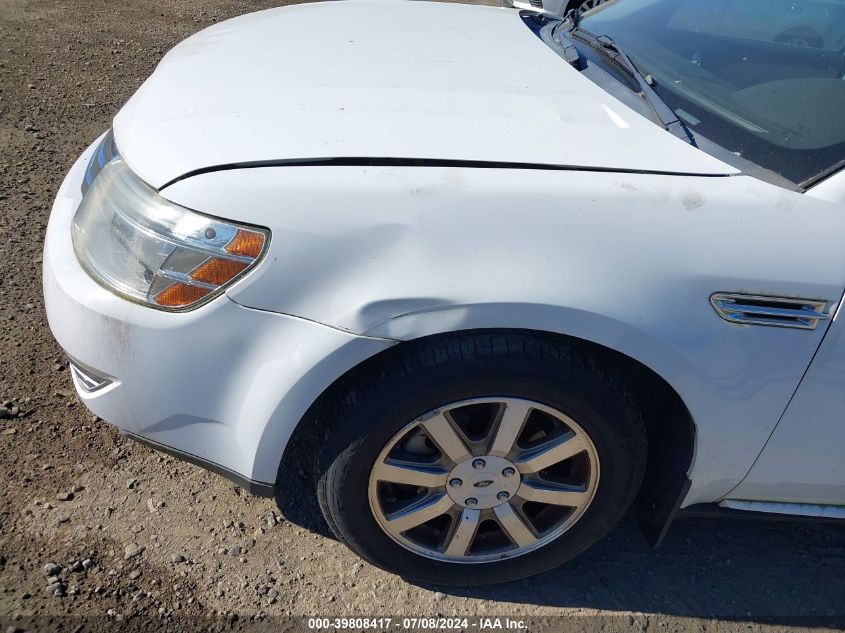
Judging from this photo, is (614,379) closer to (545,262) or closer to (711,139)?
(545,262)

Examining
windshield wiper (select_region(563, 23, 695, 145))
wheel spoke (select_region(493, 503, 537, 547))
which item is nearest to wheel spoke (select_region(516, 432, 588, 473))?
wheel spoke (select_region(493, 503, 537, 547))

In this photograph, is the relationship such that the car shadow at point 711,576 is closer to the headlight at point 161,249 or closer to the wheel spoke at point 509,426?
the wheel spoke at point 509,426

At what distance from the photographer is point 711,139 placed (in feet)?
6.53

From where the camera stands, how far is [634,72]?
91.4 inches

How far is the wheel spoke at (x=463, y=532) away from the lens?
2094mm

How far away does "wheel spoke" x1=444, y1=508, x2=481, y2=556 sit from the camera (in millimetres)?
2094

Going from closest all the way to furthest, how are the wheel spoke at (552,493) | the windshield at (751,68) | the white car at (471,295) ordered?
1. the white car at (471,295)
2. the windshield at (751,68)
3. the wheel spoke at (552,493)

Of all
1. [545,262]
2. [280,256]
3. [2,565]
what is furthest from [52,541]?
[545,262]

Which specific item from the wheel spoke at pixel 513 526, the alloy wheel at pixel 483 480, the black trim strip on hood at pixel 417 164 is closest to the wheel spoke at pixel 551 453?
the alloy wheel at pixel 483 480

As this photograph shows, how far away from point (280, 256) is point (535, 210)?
595 mm

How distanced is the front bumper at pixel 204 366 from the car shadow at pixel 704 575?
60cm

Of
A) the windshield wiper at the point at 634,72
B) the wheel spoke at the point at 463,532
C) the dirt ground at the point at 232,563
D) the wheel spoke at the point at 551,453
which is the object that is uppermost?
the windshield wiper at the point at 634,72

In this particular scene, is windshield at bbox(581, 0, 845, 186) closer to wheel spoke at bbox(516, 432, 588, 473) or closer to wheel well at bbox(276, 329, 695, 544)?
wheel well at bbox(276, 329, 695, 544)

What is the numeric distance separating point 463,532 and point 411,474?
0.27m
